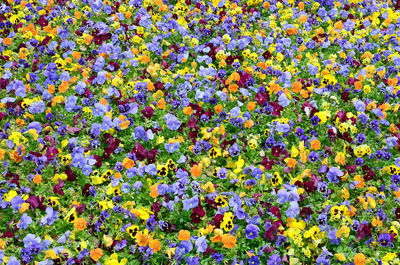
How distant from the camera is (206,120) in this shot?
552cm

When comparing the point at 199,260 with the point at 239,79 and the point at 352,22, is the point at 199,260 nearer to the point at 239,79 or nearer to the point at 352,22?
the point at 239,79

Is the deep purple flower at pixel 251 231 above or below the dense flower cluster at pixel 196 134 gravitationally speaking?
below

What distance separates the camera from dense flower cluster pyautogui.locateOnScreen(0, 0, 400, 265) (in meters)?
4.21

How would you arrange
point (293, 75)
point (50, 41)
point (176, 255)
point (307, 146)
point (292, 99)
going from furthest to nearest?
point (50, 41), point (293, 75), point (292, 99), point (307, 146), point (176, 255)

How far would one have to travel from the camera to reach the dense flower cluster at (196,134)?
421 centimetres

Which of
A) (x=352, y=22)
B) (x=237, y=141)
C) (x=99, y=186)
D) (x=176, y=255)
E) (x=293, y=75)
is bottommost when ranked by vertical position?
(x=176, y=255)

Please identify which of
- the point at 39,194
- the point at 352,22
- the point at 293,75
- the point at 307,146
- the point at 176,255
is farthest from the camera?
the point at 352,22

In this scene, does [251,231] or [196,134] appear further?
[196,134]

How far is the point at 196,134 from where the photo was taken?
5336mm

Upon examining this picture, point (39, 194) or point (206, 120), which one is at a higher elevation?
point (206, 120)

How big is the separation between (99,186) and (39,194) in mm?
689

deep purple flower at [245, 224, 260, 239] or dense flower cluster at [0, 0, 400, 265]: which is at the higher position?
dense flower cluster at [0, 0, 400, 265]

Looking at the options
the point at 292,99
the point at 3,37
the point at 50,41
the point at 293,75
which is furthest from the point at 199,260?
the point at 3,37

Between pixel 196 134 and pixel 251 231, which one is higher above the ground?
pixel 196 134
